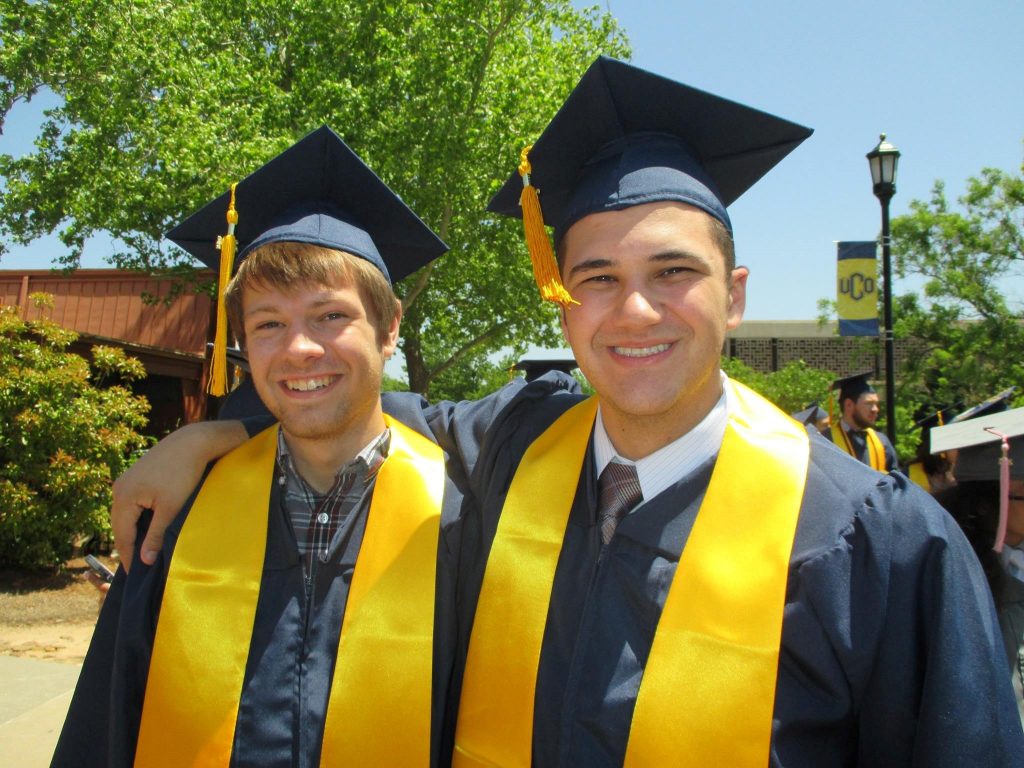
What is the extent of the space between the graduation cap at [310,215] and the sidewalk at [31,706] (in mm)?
2489

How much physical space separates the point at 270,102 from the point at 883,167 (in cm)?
749

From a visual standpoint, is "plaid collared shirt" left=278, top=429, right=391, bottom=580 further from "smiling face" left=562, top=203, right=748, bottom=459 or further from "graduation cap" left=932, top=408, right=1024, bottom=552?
"graduation cap" left=932, top=408, right=1024, bottom=552

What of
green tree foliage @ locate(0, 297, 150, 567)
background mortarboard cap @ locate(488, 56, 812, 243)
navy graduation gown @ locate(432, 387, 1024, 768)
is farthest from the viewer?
green tree foliage @ locate(0, 297, 150, 567)

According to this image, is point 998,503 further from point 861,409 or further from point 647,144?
point 861,409

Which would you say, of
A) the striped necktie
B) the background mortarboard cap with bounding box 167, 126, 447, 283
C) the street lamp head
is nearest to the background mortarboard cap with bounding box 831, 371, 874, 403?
the street lamp head

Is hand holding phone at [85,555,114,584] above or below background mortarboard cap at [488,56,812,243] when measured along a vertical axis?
below

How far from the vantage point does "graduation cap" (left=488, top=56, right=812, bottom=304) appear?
5.55 feet

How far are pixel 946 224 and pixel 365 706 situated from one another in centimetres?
1317

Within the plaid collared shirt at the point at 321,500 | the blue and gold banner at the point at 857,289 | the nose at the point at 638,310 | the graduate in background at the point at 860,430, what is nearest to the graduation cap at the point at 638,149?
the nose at the point at 638,310

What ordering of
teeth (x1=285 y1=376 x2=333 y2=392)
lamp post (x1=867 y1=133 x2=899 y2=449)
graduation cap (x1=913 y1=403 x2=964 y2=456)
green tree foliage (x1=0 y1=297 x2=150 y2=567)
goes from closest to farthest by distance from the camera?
teeth (x1=285 y1=376 x2=333 y2=392), graduation cap (x1=913 y1=403 x2=964 y2=456), green tree foliage (x1=0 y1=297 x2=150 y2=567), lamp post (x1=867 y1=133 x2=899 y2=449)

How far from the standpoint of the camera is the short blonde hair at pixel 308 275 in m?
1.86

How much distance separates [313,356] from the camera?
1769mm

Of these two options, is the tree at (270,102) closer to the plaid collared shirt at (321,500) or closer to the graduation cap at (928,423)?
the graduation cap at (928,423)

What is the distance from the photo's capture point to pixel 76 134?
1064cm
